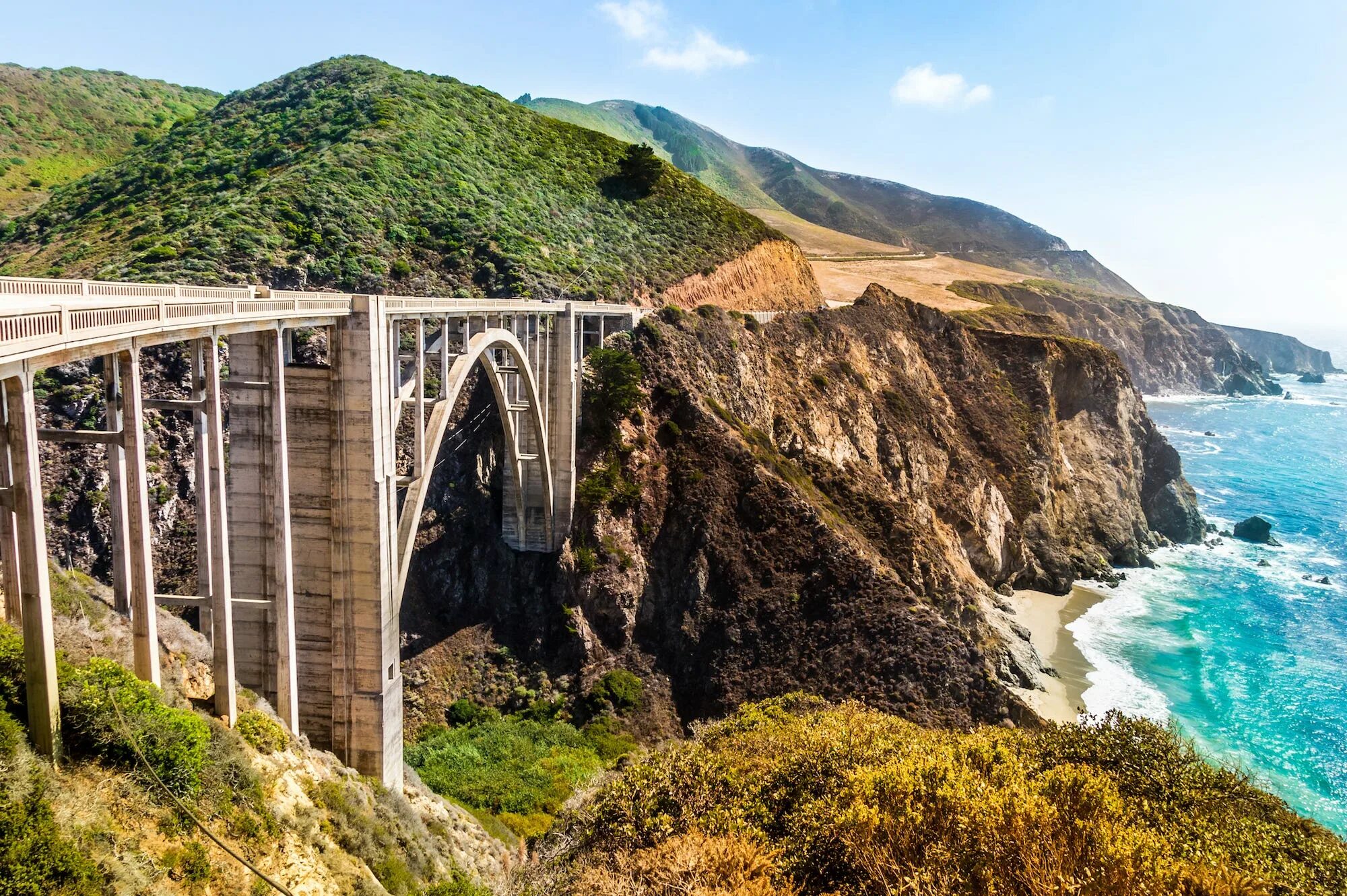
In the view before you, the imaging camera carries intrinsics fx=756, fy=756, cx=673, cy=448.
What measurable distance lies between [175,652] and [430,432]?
800cm

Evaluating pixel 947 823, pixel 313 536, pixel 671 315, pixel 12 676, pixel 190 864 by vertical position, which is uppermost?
pixel 671 315

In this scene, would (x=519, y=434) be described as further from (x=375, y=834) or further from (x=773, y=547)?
(x=375, y=834)

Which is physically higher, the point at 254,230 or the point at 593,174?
the point at 593,174

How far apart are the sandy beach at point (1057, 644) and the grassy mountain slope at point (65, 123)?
6391 cm

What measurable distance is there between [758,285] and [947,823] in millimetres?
49327

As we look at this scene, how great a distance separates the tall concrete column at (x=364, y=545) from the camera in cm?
1620

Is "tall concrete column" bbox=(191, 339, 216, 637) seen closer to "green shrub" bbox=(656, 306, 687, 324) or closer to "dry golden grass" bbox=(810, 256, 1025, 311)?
"green shrub" bbox=(656, 306, 687, 324)

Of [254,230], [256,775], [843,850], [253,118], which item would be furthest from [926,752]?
[253,118]

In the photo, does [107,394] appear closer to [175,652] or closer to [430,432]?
[175,652]

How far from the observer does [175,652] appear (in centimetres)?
1300

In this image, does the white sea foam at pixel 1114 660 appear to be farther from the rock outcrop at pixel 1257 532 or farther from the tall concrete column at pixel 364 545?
the tall concrete column at pixel 364 545

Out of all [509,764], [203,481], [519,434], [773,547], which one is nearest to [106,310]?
[203,481]

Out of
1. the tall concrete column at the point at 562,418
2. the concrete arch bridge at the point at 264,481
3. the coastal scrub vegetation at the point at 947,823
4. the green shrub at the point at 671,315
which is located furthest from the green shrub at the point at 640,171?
the coastal scrub vegetation at the point at 947,823

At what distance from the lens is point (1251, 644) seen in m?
41.7
